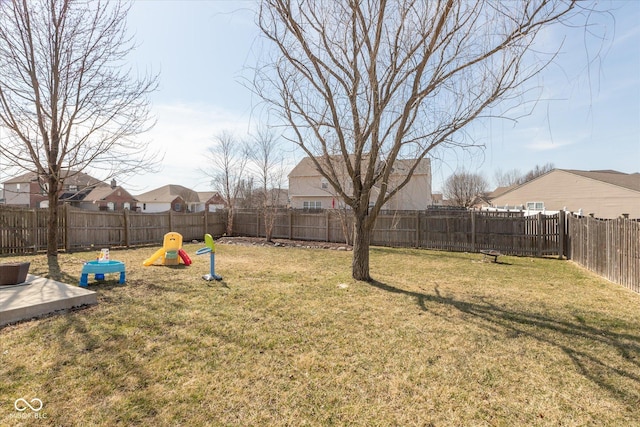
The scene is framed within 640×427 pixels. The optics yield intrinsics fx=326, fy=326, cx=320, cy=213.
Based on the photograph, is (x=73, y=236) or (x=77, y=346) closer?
(x=77, y=346)

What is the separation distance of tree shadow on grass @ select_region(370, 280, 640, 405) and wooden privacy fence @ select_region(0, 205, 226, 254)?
12.3 metres

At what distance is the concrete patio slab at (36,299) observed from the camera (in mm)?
3992

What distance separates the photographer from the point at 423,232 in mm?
13594

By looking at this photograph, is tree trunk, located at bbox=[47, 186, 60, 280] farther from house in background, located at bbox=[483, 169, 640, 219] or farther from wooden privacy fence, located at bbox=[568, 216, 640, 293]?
house in background, located at bbox=[483, 169, 640, 219]

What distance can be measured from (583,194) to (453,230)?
1706cm

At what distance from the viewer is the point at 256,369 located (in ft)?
9.57

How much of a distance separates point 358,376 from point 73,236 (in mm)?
12762

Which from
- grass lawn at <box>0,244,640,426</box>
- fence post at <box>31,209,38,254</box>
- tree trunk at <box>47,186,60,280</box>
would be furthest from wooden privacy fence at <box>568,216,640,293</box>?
fence post at <box>31,209,38,254</box>

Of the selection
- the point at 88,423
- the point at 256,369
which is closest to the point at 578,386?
the point at 256,369

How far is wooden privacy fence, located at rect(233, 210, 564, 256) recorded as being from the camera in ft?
36.5

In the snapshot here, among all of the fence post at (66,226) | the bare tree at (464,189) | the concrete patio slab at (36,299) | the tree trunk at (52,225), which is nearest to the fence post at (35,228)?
the fence post at (66,226)

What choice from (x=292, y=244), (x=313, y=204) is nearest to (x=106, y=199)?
(x=313, y=204)

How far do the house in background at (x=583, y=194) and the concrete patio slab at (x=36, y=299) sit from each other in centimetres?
2157

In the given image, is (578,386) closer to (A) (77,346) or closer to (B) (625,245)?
(A) (77,346)
